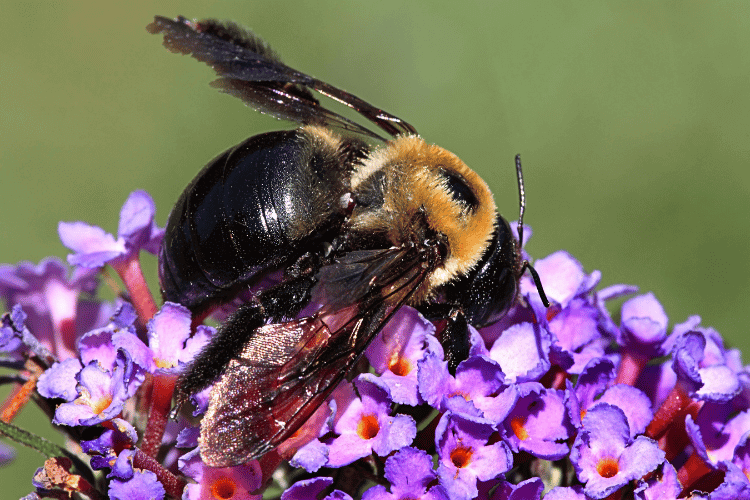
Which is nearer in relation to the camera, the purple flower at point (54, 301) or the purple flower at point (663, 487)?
the purple flower at point (663, 487)

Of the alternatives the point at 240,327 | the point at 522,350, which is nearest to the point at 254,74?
the point at 240,327

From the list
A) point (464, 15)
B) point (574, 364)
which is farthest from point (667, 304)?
point (574, 364)

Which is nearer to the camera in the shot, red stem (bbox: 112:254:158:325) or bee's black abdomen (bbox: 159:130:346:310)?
bee's black abdomen (bbox: 159:130:346:310)

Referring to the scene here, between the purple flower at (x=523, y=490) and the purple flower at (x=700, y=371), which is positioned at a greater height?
the purple flower at (x=700, y=371)

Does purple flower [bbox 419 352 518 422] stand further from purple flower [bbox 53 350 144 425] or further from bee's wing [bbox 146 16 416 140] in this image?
bee's wing [bbox 146 16 416 140]

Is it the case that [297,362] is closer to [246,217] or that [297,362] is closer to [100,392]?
[246,217]

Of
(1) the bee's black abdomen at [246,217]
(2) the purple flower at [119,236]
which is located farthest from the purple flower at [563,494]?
(2) the purple flower at [119,236]

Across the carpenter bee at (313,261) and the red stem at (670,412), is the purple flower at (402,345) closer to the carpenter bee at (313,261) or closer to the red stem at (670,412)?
the carpenter bee at (313,261)

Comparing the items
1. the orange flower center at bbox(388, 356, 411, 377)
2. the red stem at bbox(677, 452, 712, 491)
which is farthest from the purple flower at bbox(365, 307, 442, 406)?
the red stem at bbox(677, 452, 712, 491)
